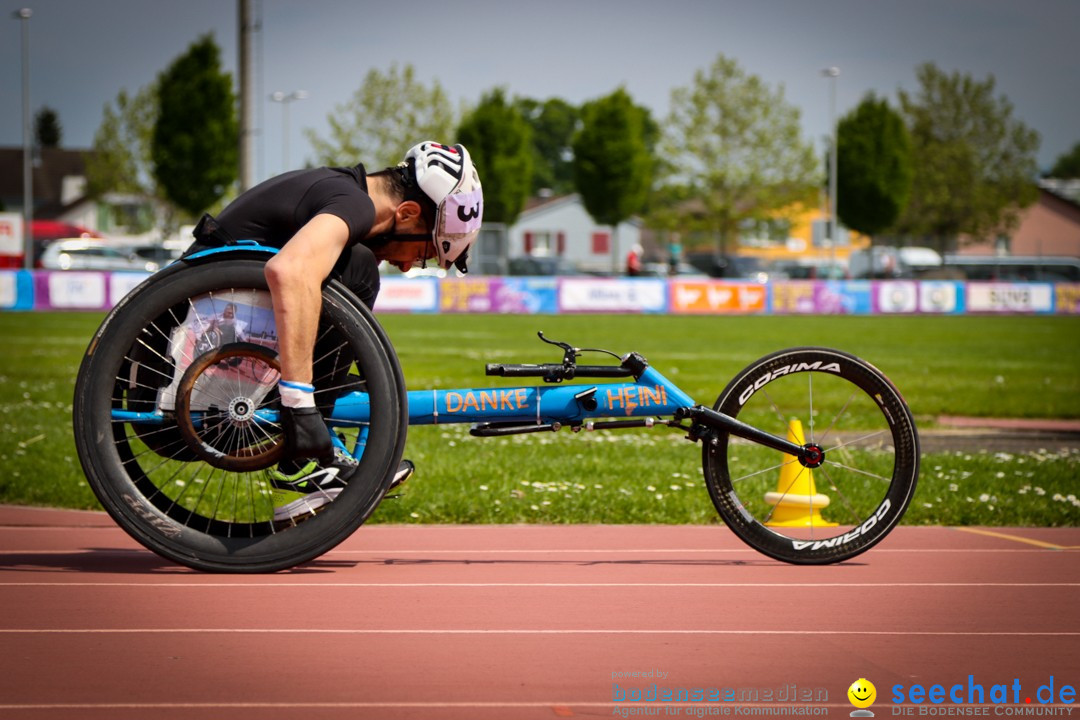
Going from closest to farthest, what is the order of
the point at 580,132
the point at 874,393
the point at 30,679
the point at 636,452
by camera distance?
the point at 30,679 < the point at 874,393 < the point at 636,452 < the point at 580,132

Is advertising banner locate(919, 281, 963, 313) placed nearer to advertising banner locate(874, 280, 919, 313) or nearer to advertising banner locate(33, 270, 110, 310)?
advertising banner locate(874, 280, 919, 313)

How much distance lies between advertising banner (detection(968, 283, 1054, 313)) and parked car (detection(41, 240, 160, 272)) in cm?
3117

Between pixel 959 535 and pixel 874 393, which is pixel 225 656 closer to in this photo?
pixel 874 393

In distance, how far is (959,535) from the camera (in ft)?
20.6

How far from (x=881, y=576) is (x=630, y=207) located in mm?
62592

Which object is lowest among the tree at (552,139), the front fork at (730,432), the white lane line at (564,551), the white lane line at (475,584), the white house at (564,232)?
the white lane line at (564,551)

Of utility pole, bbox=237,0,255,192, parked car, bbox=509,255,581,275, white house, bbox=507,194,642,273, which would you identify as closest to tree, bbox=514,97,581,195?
white house, bbox=507,194,642,273

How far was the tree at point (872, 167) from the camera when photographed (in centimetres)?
6862

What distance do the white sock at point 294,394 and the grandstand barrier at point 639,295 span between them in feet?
106

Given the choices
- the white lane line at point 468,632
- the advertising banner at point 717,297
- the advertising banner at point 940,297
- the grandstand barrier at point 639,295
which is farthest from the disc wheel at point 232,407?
the advertising banner at point 940,297

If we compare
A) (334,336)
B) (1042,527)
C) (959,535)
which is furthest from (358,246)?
(1042,527)

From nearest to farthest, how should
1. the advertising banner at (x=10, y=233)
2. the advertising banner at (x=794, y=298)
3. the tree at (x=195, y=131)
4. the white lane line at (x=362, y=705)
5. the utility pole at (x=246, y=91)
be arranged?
1. the white lane line at (x=362, y=705)
2. the utility pole at (x=246, y=91)
3. the advertising banner at (x=10, y=233)
4. the advertising banner at (x=794, y=298)
5. the tree at (x=195, y=131)

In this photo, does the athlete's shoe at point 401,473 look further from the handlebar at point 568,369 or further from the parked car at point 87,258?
the parked car at point 87,258

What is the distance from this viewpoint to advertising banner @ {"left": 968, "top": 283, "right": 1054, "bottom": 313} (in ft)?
151
